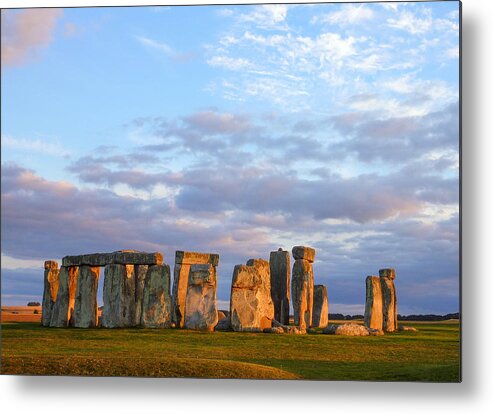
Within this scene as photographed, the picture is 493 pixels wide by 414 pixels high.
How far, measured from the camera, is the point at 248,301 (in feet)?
66.5

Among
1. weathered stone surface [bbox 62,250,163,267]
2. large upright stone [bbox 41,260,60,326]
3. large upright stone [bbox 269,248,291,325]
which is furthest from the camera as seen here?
large upright stone [bbox 269,248,291,325]

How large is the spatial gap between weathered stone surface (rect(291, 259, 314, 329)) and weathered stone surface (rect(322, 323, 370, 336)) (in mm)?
2532

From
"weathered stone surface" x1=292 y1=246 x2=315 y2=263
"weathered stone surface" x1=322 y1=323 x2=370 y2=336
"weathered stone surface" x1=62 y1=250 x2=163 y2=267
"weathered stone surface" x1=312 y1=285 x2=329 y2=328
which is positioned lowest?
"weathered stone surface" x1=322 y1=323 x2=370 y2=336

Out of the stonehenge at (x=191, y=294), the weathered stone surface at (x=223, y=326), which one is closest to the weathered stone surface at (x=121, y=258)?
the stonehenge at (x=191, y=294)

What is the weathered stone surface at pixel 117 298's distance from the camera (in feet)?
71.4

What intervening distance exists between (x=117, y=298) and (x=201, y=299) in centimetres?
244

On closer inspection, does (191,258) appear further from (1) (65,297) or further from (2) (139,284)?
(1) (65,297)

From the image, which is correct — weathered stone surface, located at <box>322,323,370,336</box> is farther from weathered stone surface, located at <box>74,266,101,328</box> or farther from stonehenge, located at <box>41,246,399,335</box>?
weathered stone surface, located at <box>74,266,101,328</box>

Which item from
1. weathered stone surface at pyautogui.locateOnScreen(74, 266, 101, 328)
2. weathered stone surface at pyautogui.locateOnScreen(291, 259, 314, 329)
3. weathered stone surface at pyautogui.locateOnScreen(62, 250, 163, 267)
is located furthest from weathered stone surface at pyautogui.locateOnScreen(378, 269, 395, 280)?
weathered stone surface at pyautogui.locateOnScreen(74, 266, 101, 328)

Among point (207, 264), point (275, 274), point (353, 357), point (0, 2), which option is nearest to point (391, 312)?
point (275, 274)

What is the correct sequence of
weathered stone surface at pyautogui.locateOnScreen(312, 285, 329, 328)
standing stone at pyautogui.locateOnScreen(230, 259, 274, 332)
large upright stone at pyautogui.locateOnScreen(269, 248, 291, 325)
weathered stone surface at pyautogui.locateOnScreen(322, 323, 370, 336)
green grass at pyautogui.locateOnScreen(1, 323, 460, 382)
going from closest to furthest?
green grass at pyautogui.locateOnScreen(1, 323, 460, 382)
weathered stone surface at pyautogui.locateOnScreen(322, 323, 370, 336)
standing stone at pyautogui.locateOnScreen(230, 259, 274, 332)
large upright stone at pyautogui.locateOnScreen(269, 248, 291, 325)
weathered stone surface at pyautogui.locateOnScreen(312, 285, 329, 328)

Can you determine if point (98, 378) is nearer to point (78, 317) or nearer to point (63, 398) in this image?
point (63, 398)

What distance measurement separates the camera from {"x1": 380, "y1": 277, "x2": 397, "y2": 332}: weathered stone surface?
→ 22.5m

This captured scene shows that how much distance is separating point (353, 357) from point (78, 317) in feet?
29.3
